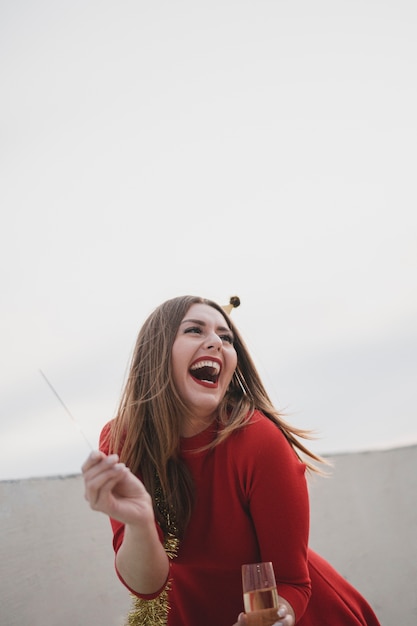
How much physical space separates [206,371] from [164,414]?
14 centimetres

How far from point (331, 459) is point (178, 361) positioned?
1255 mm

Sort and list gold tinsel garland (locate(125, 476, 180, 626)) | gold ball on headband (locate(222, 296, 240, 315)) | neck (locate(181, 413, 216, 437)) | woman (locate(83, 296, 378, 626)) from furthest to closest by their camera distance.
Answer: gold ball on headband (locate(222, 296, 240, 315)) < neck (locate(181, 413, 216, 437)) < gold tinsel garland (locate(125, 476, 180, 626)) < woman (locate(83, 296, 378, 626))

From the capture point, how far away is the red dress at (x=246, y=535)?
41.6 inches

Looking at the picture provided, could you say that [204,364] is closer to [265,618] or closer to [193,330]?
[193,330]

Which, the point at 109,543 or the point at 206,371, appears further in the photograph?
the point at 109,543

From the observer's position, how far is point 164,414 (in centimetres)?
123

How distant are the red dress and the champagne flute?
0.25 m

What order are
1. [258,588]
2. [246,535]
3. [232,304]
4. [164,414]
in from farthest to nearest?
[232,304], [164,414], [246,535], [258,588]

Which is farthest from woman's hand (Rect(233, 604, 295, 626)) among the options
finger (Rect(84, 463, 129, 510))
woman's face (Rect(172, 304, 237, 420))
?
woman's face (Rect(172, 304, 237, 420))

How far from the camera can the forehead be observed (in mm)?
1309

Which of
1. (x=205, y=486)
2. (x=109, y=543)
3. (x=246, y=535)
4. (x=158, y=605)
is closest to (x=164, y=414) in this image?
(x=205, y=486)

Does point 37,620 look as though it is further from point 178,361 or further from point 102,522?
point 178,361

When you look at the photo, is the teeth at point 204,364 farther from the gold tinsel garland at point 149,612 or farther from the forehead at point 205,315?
the gold tinsel garland at point 149,612

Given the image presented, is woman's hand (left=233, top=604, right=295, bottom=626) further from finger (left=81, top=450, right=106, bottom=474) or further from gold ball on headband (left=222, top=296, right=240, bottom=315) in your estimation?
gold ball on headband (left=222, top=296, right=240, bottom=315)
